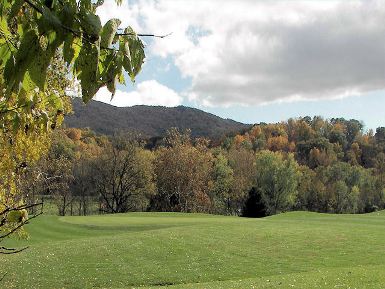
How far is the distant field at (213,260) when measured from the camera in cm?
1395

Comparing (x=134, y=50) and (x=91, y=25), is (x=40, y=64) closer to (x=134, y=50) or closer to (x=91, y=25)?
(x=91, y=25)

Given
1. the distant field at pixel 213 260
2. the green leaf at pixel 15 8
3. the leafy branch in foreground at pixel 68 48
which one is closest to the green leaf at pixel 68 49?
the leafy branch in foreground at pixel 68 48

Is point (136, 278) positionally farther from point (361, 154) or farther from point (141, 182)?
point (361, 154)

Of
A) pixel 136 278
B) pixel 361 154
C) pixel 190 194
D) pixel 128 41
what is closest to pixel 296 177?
pixel 190 194

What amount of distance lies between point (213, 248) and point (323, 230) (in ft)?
23.5

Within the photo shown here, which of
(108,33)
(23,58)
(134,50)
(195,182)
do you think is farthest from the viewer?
(195,182)

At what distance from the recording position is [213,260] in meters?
17.1

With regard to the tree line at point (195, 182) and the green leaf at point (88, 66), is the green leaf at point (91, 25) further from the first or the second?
the tree line at point (195, 182)

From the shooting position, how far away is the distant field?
549 inches

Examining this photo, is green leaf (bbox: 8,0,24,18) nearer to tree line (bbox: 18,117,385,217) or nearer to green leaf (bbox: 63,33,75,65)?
green leaf (bbox: 63,33,75,65)

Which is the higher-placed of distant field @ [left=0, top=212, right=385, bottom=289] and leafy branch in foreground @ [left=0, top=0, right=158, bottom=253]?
leafy branch in foreground @ [left=0, top=0, right=158, bottom=253]

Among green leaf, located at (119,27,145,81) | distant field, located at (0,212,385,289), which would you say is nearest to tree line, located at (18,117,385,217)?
distant field, located at (0,212,385,289)

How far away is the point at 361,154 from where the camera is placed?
4530 inches

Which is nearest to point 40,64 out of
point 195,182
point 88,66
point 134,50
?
point 88,66
